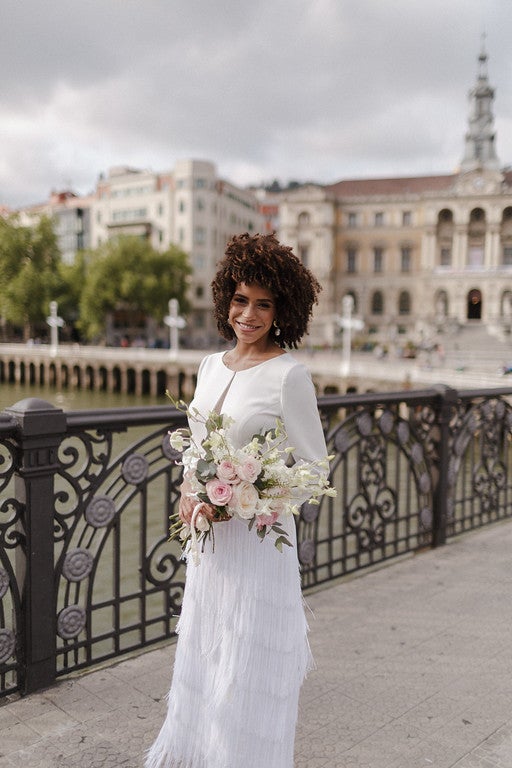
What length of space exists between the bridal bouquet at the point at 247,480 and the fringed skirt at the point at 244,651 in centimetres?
14

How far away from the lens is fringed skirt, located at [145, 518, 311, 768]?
226 cm

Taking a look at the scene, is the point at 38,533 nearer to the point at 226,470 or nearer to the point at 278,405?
the point at 226,470

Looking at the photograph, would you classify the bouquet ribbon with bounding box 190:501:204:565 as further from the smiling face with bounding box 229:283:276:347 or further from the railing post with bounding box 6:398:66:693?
A: the railing post with bounding box 6:398:66:693

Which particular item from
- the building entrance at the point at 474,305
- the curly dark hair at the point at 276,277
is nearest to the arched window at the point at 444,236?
the building entrance at the point at 474,305

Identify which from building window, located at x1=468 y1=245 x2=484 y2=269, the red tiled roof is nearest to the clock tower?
the red tiled roof

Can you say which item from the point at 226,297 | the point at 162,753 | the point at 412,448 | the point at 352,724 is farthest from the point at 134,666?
the point at 412,448

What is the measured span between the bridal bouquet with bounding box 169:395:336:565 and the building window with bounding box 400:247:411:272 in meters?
75.6

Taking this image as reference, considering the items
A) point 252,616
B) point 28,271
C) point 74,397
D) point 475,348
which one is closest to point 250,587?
point 252,616

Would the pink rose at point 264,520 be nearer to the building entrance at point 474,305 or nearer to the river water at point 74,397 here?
the river water at point 74,397

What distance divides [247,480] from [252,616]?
1.69ft

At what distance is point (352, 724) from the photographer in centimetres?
286

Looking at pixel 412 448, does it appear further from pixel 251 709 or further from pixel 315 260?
pixel 315 260

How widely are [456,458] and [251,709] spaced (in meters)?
3.69

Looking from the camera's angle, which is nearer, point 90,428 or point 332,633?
point 90,428
